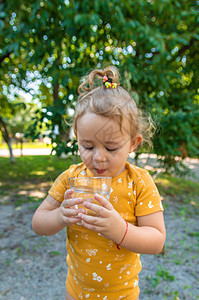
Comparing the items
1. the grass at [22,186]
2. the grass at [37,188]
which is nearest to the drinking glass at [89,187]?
the grass at [22,186]

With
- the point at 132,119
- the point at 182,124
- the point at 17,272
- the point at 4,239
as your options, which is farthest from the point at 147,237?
the point at 4,239

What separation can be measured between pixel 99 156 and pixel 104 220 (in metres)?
0.29

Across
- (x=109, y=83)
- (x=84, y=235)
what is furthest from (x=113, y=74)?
(x=84, y=235)

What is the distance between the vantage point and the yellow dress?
1221mm

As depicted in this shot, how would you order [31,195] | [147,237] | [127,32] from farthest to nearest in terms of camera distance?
[31,195] → [127,32] → [147,237]

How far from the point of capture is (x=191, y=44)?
3.83m

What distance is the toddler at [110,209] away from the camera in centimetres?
108

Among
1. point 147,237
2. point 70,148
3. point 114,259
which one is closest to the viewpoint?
point 147,237

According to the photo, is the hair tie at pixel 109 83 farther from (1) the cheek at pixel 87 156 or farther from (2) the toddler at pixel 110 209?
(1) the cheek at pixel 87 156

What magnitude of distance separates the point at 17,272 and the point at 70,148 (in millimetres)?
1815

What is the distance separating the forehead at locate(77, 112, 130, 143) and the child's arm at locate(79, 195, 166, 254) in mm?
290

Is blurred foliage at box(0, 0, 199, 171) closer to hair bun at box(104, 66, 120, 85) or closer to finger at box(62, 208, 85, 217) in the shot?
hair bun at box(104, 66, 120, 85)

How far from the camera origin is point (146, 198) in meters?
1.22

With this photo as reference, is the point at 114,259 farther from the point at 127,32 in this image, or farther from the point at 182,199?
the point at 182,199
